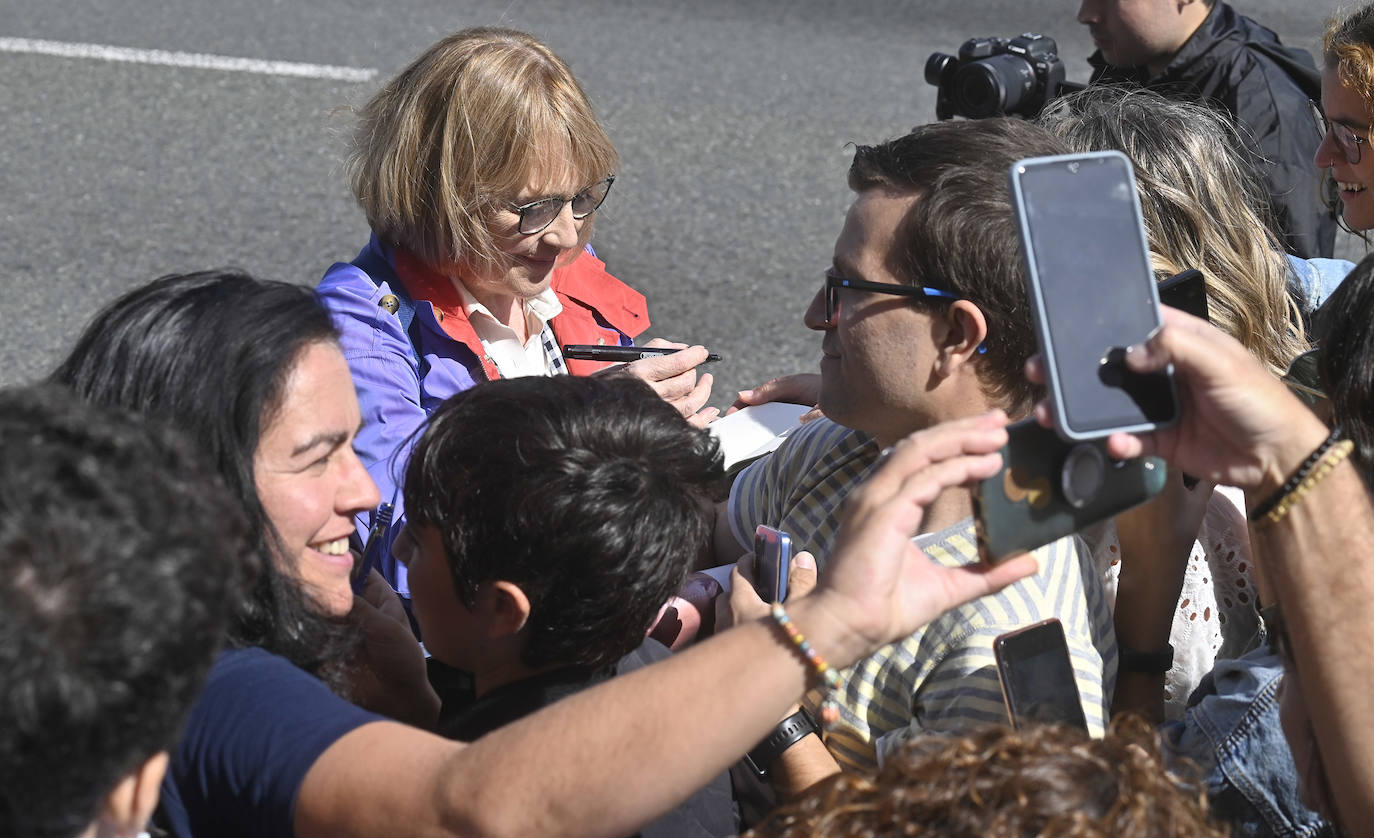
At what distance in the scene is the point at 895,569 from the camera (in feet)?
4.65

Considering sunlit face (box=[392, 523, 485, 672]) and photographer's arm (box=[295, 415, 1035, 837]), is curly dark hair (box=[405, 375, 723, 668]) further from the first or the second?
photographer's arm (box=[295, 415, 1035, 837])

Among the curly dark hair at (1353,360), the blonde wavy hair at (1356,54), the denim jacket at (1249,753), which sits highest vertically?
the blonde wavy hair at (1356,54)

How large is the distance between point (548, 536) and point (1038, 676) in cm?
65

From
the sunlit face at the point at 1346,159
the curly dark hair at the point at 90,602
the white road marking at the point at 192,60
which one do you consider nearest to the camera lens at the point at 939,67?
the sunlit face at the point at 1346,159

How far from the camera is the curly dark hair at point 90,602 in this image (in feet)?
3.32

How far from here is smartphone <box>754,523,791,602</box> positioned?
2004mm

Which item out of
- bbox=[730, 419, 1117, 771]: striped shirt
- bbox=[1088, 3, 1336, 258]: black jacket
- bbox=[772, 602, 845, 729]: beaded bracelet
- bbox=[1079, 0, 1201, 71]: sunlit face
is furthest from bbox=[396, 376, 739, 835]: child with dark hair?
bbox=[1079, 0, 1201, 71]: sunlit face

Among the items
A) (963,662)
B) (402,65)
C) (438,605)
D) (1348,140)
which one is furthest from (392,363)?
(402,65)

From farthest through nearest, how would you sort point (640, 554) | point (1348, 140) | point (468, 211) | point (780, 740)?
point (1348, 140)
point (468, 211)
point (780, 740)
point (640, 554)

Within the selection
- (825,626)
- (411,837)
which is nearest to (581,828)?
(411,837)

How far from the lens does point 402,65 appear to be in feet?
24.2

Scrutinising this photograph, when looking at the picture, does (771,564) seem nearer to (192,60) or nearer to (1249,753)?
(1249,753)

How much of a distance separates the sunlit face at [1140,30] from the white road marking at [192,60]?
14.4ft

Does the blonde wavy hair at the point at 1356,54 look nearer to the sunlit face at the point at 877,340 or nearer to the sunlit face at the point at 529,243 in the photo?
the sunlit face at the point at 877,340
